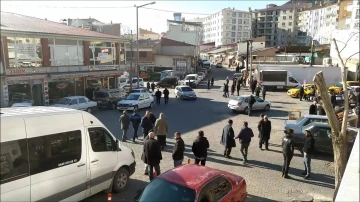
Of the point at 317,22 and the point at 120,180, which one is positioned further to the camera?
the point at 317,22

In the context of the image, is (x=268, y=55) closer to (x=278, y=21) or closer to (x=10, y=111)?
(x=10, y=111)

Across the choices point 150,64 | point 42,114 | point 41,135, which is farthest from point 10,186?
point 150,64

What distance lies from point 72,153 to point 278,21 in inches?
4624

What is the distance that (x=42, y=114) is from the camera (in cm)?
626

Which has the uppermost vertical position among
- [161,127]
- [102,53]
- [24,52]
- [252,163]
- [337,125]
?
[102,53]

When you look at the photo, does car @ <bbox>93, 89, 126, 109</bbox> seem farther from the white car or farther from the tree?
the tree

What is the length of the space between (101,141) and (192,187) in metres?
3.05

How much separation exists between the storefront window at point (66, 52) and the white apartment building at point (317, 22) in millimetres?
62716

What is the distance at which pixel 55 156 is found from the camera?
20.9 feet

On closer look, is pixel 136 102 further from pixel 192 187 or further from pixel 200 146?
pixel 192 187

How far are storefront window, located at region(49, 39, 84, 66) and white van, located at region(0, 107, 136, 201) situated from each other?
19.4m

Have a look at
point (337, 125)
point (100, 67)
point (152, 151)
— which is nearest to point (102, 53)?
point (100, 67)

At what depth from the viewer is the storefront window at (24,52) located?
2123 cm

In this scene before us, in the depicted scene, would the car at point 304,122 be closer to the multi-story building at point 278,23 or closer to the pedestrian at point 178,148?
the pedestrian at point 178,148
